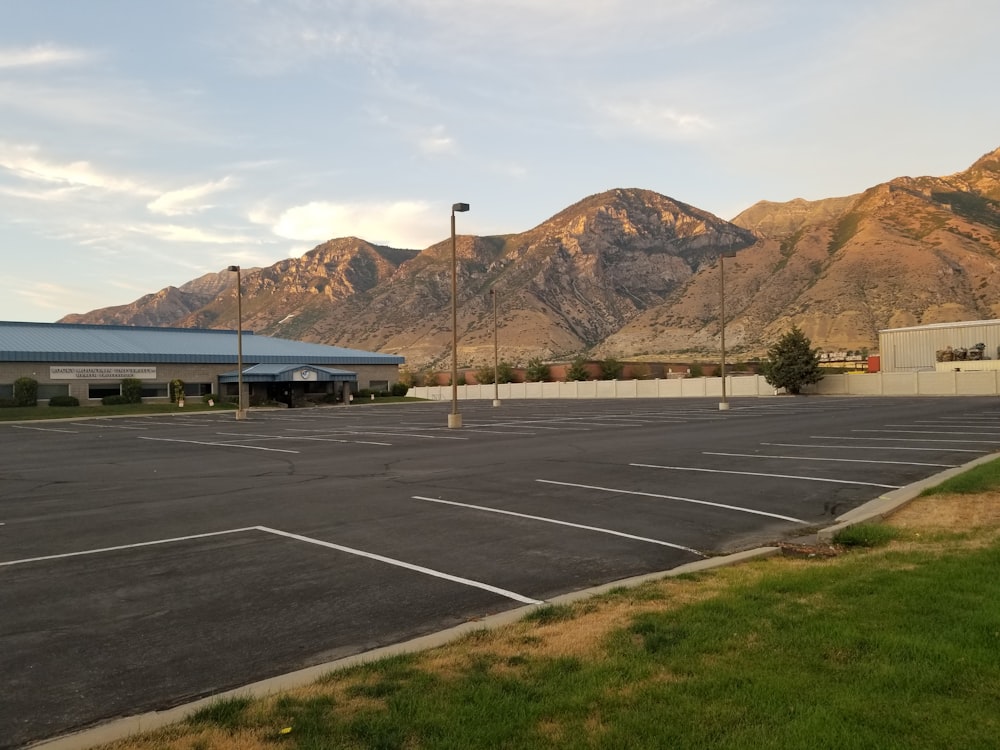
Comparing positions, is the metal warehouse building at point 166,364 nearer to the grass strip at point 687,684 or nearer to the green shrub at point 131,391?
the green shrub at point 131,391

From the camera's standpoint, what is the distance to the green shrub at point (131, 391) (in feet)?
203

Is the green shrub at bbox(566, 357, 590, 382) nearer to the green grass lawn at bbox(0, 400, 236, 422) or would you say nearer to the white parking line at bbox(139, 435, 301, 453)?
the green grass lawn at bbox(0, 400, 236, 422)

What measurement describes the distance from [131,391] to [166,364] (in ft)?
18.3

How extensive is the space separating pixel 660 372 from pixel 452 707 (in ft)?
309

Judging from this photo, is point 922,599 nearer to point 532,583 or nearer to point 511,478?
point 532,583

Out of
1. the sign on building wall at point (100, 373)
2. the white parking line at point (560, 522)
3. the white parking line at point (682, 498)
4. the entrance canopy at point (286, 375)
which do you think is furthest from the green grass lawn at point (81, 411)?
the white parking line at point (560, 522)

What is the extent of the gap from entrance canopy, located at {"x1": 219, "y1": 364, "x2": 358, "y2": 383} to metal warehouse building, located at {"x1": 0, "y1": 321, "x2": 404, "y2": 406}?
3.5 inches

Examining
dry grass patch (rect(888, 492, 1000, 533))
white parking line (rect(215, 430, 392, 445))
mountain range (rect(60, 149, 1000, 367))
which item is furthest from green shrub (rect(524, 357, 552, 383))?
dry grass patch (rect(888, 492, 1000, 533))

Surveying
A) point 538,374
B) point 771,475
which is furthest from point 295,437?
point 538,374

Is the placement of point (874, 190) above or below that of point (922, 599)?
above

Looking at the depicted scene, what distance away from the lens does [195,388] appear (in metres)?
68.8

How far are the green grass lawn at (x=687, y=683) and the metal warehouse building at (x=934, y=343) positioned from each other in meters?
67.4

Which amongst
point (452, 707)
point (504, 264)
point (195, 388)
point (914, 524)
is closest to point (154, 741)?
point (452, 707)

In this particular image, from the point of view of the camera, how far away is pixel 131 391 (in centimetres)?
6206
